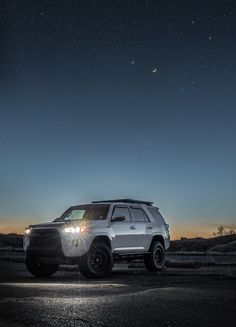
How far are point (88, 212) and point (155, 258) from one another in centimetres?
262

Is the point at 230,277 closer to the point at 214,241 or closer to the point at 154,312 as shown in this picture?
the point at 154,312

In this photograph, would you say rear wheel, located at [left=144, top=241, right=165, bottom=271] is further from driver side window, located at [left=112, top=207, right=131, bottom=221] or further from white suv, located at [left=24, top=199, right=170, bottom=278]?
driver side window, located at [left=112, top=207, right=131, bottom=221]

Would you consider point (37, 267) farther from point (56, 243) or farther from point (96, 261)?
point (96, 261)

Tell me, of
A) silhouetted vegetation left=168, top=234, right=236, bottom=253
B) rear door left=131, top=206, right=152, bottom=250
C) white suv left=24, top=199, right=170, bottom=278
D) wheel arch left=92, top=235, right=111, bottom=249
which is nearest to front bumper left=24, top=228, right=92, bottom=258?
white suv left=24, top=199, right=170, bottom=278

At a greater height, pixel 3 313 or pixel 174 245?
pixel 174 245

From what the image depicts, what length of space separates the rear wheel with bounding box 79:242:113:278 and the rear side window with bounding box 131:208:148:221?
217 centimetres

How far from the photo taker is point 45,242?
49.8 feet

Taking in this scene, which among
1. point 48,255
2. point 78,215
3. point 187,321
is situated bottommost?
point 187,321

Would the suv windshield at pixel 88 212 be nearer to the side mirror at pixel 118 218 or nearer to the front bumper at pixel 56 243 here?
the side mirror at pixel 118 218

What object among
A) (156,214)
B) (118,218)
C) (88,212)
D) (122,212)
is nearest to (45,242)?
(88,212)

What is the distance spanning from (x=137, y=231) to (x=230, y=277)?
4.34 metres

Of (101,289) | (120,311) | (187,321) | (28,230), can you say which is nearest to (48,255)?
(28,230)

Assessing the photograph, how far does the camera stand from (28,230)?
16016 mm

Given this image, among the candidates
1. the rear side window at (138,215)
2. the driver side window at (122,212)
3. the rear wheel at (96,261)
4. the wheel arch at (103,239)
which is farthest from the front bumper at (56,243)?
the rear side window at (138,215)
